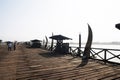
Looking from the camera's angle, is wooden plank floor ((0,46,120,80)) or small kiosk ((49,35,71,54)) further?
small kiosk ((49,35,71,54))

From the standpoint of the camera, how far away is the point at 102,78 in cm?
659

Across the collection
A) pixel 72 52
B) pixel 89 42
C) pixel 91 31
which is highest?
pixel 91 31

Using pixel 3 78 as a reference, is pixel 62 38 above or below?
above

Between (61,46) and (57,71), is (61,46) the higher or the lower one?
the higher one

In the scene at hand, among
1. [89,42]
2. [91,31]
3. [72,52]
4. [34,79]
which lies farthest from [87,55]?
[34,79]

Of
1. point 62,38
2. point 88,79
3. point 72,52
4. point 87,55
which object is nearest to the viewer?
point 88,79

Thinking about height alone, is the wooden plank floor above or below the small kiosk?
below

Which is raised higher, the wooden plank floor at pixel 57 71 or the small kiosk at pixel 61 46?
the small kiosk at pixel 61 46

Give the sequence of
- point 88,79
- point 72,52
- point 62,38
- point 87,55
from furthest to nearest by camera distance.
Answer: point 62,38 < point 72,52 < point 87,55 < point 88,79

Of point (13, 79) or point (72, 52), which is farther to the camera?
point (72, 52)

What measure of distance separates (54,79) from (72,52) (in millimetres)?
12409

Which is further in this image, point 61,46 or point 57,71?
point 61,46

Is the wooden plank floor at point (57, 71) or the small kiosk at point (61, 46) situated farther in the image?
the small kiosk at point (61, 46)

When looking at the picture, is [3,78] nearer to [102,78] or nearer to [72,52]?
[102,78]
